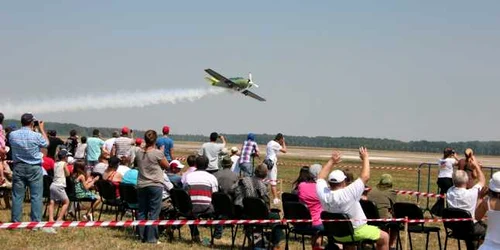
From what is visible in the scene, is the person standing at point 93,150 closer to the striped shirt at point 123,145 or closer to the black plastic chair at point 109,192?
the striped shirt at point 123,145

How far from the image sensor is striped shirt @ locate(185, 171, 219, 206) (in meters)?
11.4

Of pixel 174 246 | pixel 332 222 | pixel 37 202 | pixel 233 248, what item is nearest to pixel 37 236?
pixel 37 202

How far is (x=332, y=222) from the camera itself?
841 cm

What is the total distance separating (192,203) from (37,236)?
2463 mm

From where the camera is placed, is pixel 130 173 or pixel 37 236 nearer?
pixel 37 236

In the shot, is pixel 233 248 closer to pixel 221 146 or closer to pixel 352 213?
pixel 352 213

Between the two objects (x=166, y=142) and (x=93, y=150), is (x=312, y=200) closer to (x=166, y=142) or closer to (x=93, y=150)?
(x=166, y=142)

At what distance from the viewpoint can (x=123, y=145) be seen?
53.5 ft

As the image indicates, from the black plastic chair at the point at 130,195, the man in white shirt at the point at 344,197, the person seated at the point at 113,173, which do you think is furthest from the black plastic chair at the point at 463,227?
the person seated at the point at 113,173

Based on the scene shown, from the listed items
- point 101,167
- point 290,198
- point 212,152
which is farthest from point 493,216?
point 212,152

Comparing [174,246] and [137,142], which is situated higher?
[137,142]

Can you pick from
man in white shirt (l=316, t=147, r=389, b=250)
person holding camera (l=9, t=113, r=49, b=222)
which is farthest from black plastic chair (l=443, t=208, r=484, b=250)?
person holding camera (l=9, t=113, r=49, b=222)

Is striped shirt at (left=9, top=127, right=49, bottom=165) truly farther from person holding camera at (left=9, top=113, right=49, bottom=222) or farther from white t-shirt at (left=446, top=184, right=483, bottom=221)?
white t-shirt at (left=446, top=184, right=483, bottom=221)

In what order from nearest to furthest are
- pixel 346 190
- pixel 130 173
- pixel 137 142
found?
pixel 346 190
pixel 130 173
pixel 137 142
